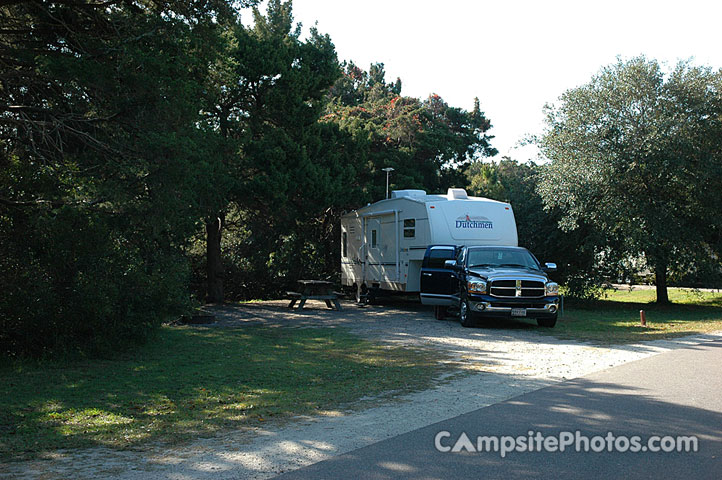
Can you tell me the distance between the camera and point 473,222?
18953 millimetres

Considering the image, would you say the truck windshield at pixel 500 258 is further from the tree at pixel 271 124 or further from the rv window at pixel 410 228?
the tree at pixel 271 124

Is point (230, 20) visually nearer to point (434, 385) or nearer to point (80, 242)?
point (80, 242)

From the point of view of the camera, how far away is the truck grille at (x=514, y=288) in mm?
15477

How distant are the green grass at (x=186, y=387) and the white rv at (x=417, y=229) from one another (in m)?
6.23

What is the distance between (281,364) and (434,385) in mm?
2952

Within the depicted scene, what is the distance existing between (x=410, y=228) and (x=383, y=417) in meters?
13.0

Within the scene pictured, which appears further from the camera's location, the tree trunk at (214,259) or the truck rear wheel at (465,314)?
the tree trunk at (214,259)

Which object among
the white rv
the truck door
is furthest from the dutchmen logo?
the truck door

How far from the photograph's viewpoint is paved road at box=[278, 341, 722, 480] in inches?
200

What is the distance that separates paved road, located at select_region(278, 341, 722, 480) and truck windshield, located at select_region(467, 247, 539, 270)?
7408 millimetres

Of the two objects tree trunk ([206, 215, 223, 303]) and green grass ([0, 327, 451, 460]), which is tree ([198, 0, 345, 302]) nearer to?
tree trunk ([206, 215, 223, 303])

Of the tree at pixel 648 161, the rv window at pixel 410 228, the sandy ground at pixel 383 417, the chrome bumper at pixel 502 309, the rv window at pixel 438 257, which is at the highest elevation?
the tree at pixel 648 161

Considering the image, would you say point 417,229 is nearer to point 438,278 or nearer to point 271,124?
point 438,278

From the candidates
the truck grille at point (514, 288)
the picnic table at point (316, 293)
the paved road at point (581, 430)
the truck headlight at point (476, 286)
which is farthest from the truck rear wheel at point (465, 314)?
the paved road at point (581, 430)
